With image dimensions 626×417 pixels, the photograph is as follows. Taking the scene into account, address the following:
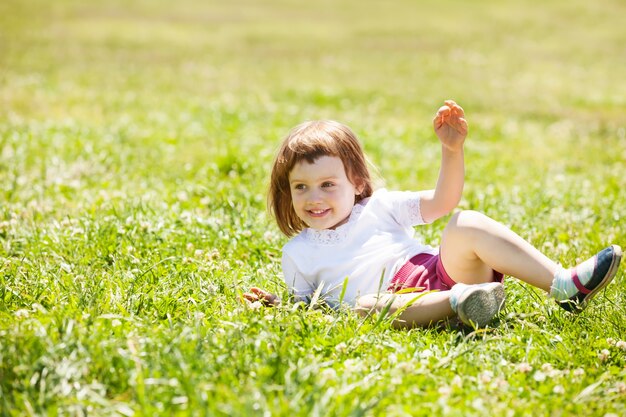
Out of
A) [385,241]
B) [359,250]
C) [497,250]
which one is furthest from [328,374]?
[385,241]

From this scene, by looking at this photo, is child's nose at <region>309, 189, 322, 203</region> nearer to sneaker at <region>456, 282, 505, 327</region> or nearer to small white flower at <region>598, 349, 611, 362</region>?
sneaker at <region>456, 282, 505, 327</region>

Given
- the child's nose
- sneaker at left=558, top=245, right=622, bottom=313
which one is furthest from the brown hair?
sneaker at left=558, top=245, right=622, bottom=313

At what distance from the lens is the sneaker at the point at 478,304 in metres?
4.11

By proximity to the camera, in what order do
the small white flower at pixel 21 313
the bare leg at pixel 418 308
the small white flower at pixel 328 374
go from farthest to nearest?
the bare leg at pixel 418 308 < the small white flower at pixel 21 313 < the small white flower at pixel 328 374

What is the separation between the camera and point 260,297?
4641 mm

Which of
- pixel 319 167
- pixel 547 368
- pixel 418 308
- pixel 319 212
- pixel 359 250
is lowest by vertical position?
pixel 547 368

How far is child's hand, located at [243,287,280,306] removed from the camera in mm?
4562

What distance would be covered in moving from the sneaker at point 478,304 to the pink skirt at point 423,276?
46cm

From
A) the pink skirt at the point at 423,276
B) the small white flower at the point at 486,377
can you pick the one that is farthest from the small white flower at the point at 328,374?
the pink skirt at the point at 423,276

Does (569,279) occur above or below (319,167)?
below

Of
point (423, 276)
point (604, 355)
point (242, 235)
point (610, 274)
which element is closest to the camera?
point (604, 355)

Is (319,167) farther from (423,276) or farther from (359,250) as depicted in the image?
(423,276)

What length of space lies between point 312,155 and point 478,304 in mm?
1523

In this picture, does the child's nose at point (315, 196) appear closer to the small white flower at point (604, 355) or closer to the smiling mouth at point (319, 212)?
the smiling mouth at point (319, 212)
